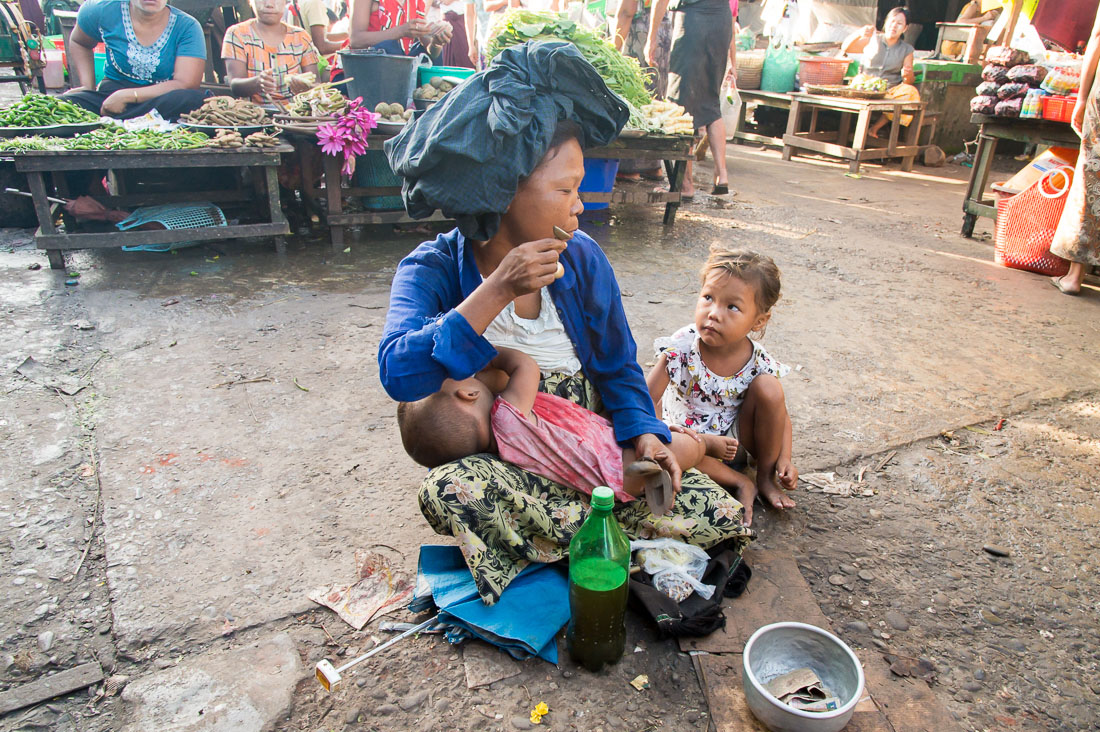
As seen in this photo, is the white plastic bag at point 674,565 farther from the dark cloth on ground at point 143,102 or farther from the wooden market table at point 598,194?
the dark cloth on ground at point 143,102

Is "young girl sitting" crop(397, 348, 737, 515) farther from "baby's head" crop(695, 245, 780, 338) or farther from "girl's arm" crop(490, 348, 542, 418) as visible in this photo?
"baby's head" crop(695, 245, 780, 338)

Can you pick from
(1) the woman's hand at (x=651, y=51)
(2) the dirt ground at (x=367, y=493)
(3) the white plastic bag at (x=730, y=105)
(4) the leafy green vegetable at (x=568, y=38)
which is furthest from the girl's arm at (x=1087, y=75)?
(3) the white plastic bag at (x=730, y=105)

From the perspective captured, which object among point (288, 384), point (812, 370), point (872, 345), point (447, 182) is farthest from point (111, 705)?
point (872, 345)

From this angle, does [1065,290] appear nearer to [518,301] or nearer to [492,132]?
[518,301]

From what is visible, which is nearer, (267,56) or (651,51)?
(267,56)

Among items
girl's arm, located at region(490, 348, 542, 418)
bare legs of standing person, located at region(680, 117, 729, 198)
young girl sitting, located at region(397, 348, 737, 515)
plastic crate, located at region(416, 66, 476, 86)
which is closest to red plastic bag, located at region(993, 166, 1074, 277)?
bare legs of standing person, located at region(680, 117, 729, 198)

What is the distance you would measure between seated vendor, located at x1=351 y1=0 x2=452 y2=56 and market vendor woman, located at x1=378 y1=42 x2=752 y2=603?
471cm

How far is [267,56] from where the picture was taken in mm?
5965

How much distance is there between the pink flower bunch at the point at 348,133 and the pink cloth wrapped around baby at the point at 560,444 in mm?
3307

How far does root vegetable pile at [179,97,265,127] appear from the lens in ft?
16.2

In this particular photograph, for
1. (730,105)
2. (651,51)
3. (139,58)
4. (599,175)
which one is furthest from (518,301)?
(730,105)

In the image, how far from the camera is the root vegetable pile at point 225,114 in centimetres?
494

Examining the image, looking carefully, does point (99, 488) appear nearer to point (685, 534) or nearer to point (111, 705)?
point (111, 705)

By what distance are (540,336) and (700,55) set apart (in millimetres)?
5465
